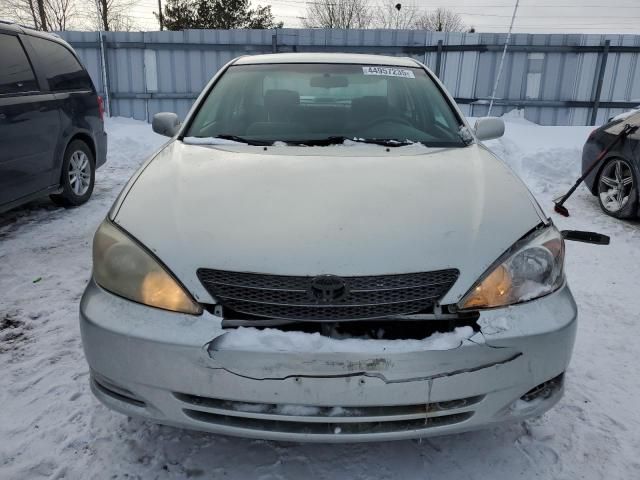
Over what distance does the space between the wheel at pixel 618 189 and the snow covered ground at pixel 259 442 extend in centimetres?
183

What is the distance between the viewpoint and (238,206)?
194 cm

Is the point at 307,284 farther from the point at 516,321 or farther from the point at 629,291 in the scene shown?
the point at 629,291

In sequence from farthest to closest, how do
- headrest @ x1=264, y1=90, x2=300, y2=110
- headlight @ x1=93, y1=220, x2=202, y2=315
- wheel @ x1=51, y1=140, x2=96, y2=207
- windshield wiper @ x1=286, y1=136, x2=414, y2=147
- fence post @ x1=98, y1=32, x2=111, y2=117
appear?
fence post @ x1=98, y1=32, x2=111, y2=117
wheel @ x1=51, y1=140, x2=96, y2=207
headrest @ x1=264, y1=90, x2=300, y2=110
windshield wiper @ x1=286, y1=136, x2=414, y2=147
headlight @ x1=93, y1=220, x2=202, y2=315

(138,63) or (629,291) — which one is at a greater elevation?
(138,63)

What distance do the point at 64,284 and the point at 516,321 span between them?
303 cm

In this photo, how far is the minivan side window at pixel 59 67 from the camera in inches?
196

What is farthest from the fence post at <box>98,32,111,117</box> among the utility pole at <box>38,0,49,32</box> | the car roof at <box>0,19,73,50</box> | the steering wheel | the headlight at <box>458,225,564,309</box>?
the utility pole at <box>38,0,49,32</box>

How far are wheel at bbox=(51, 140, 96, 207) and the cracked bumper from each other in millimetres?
3999

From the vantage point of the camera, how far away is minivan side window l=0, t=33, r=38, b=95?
14.3 ft

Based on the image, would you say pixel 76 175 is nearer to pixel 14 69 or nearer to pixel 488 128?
pixel 14 69

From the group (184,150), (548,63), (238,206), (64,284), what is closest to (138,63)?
(548,63)

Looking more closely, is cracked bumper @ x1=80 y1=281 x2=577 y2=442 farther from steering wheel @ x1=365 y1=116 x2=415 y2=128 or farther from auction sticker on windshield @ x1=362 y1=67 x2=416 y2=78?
auction sticker on windshield @ x1=362 y1=67 x2=416 y2=78

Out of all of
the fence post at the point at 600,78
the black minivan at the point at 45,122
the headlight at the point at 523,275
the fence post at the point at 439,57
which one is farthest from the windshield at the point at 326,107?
the fence post at the point at 600,78

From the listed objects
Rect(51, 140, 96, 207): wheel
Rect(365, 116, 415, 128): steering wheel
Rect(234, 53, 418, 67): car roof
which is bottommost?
Rect(51, 140, 96, 207): wheel
